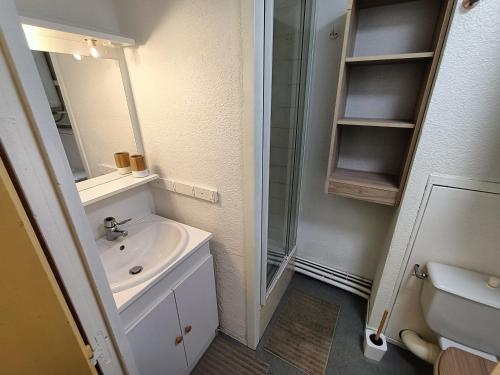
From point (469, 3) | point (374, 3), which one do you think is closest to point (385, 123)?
point (469, 3)

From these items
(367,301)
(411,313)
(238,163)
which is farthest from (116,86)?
(367,301)

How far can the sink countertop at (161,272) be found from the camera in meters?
0.81

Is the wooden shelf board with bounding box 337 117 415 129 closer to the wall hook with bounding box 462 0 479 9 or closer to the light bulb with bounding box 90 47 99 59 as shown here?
the wall hook with bounding box 462 0 479 9

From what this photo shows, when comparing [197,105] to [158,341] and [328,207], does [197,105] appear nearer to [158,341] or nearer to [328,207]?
[158,341]

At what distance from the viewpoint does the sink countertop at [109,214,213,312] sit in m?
0.81

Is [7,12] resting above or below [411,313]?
above

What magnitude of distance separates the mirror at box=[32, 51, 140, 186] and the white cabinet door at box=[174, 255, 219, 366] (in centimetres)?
71

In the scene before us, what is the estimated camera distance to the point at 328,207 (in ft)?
5.62

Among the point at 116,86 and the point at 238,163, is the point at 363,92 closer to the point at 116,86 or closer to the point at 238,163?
the point at 238,163

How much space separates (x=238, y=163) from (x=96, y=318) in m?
0.71

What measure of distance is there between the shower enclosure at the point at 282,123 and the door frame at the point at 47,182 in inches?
28.7

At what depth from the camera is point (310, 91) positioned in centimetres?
152

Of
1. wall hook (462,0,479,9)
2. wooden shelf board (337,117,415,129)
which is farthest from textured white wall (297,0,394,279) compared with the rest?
wall hook (462,0,479,9)

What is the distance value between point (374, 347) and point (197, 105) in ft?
5.56
